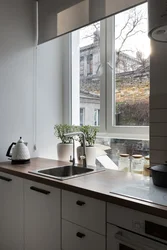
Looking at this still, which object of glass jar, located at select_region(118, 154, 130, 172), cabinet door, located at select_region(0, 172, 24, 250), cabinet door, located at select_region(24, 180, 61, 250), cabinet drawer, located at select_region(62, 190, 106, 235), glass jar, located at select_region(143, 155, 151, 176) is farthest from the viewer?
glass jar, located at select_region(118, 154, 130, 172)

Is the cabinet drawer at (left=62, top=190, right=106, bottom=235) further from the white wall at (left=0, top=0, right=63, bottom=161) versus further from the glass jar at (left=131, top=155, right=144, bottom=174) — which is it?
the white wall at (left=0, top=0, right=63, bottom=161)

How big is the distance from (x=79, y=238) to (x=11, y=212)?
77cm

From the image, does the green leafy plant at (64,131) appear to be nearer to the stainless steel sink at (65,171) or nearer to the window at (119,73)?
the window at (119,73)

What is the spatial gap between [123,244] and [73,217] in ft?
1.13

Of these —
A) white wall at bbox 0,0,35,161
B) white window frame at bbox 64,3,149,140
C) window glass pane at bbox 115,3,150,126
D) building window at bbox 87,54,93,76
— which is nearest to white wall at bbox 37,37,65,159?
white wall at bbox 0,0,35,161

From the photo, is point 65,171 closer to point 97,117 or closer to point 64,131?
point 64,131

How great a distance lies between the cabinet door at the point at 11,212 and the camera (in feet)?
5.77

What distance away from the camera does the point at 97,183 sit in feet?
4.56

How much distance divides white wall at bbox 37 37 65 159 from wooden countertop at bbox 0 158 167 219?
491 millimetres

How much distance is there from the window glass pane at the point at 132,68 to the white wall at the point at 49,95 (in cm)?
73

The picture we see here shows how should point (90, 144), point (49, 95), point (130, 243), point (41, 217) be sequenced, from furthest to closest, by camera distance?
1. point (49, 95)
2. point (90, 144)
3. point (41, 217)
4. point (130, 243)

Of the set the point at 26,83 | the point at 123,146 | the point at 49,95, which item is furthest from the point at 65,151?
the point at 26,83

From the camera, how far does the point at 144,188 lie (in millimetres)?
1257

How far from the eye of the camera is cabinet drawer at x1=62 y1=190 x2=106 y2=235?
1.20 metres
